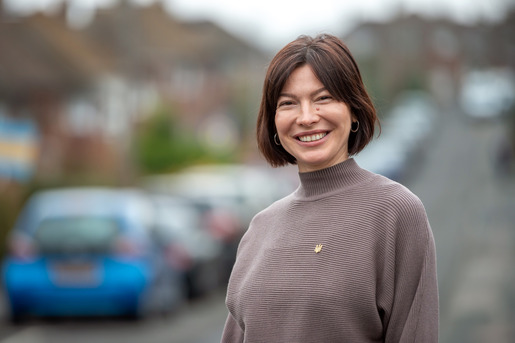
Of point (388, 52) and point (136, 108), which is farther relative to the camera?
point (388, 52)

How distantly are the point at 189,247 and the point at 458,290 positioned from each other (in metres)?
4.16

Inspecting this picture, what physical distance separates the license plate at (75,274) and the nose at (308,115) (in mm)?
8530

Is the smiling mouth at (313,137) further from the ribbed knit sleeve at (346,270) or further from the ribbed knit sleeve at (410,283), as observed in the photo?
the ribbed knit sleeve at (410,283)

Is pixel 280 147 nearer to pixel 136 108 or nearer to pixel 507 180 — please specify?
pixel 507 180

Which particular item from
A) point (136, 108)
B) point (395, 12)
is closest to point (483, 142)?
point (136, 108)

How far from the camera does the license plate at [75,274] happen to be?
10820mm

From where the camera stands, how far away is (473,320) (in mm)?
10961

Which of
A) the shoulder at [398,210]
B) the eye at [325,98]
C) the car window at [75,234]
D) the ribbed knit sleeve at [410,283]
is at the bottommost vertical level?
the car window at [75,234]

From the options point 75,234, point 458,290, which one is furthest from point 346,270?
point 458,290

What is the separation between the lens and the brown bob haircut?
2631 millimetres

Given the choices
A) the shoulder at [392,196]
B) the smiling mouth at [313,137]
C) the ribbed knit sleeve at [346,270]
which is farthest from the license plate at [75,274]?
the shoulder at [392,196]

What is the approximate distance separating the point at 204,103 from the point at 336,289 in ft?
219

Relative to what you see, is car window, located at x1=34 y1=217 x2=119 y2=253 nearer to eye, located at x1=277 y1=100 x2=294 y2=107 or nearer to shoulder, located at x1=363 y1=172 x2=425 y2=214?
eye, located at x1=277 y1=100 x2=294 y2=107

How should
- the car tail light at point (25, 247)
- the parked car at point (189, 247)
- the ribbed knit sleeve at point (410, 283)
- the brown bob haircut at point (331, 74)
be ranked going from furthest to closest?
the parked car at point (189, 247) → the car tail light at point (25, 247) → the brown bob haircut at point (331, 74) → the ribbed knit sleeve at point (410, 283)
